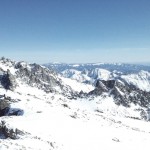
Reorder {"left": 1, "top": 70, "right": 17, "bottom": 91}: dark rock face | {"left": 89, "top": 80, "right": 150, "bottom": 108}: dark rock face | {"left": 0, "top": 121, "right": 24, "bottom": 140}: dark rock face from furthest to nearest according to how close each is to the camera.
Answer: {"left": 1, "top": 70, "right": 17, "bottom": 91}: dark rock face → {"left": 89, "top": 80, "right": 150, "bottom": 108}: dark rock face → {"left": 0, "top": 121, "right": 24, "bottom": 140}: dark rock face

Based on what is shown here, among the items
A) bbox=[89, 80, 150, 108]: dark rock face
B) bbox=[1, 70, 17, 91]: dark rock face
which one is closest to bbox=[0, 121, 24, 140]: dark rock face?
bbox=[89, 80, 150, 108]: dark rock face

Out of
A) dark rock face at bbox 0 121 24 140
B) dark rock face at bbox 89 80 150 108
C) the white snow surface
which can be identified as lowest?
dark rock face at bbox 89 80 150 108

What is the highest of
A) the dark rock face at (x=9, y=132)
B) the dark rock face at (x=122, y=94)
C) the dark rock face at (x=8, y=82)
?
the dark rock face at (x=9, y=132)

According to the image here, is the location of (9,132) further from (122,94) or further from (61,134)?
(122,94)

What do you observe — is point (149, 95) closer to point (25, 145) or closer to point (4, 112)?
point (4, 112)

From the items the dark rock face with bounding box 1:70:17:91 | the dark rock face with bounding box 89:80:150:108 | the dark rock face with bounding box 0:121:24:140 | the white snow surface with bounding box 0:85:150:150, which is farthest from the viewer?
the dark rock face with bounding box 1:70:17:91

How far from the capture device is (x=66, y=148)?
155 ft

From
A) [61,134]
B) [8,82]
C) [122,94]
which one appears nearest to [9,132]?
[61,134]

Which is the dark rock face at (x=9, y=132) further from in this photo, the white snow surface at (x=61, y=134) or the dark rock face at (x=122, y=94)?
the dark rock face at (x=122, y=94)

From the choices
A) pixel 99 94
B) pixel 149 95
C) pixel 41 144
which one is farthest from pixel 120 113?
pixel 41 144

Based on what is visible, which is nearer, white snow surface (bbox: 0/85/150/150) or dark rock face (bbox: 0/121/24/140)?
white snow surface (bbox: 0/85/150/150)

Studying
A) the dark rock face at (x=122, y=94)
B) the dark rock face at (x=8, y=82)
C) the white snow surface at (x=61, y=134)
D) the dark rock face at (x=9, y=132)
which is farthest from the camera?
the dark rock face at (x=8, y=82)

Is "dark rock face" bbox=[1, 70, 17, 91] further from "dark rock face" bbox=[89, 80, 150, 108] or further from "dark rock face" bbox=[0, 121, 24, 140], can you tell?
"dark rock face" bbox=[0, 121, 24, 140]

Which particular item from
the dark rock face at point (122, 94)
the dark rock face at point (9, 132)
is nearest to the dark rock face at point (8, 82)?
the dark rock face at point (122, 94)
